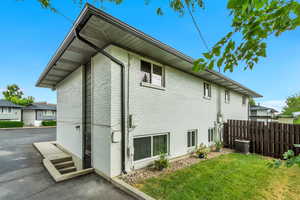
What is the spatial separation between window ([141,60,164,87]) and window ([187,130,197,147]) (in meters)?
3.01

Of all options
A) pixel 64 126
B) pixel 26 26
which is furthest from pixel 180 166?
pixel 26 26

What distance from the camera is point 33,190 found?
341 centimetres

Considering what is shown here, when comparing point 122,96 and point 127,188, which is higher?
point 122,96

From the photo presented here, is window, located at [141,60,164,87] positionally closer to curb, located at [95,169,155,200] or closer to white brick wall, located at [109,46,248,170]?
white brick wall, located at [109,46,248,170]

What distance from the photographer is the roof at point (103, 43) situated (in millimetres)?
3014

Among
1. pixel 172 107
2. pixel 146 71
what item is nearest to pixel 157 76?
pixel 146 71

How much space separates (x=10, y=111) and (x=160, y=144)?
102 feet

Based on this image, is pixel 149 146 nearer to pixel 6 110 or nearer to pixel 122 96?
pixel 122 96

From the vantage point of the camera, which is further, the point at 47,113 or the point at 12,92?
the point at 12,92

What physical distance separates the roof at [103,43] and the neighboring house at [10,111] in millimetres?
25823

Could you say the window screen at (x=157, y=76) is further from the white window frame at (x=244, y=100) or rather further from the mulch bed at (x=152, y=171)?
the white window frame at (x=244, y=100)

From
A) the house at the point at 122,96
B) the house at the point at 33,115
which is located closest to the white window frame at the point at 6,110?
the house at the point at 33,115

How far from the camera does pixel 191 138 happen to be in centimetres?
669

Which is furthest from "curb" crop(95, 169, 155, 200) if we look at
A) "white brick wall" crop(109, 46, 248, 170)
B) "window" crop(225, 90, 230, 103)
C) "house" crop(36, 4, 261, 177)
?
"window" crop(225, 90, 230, 103)
